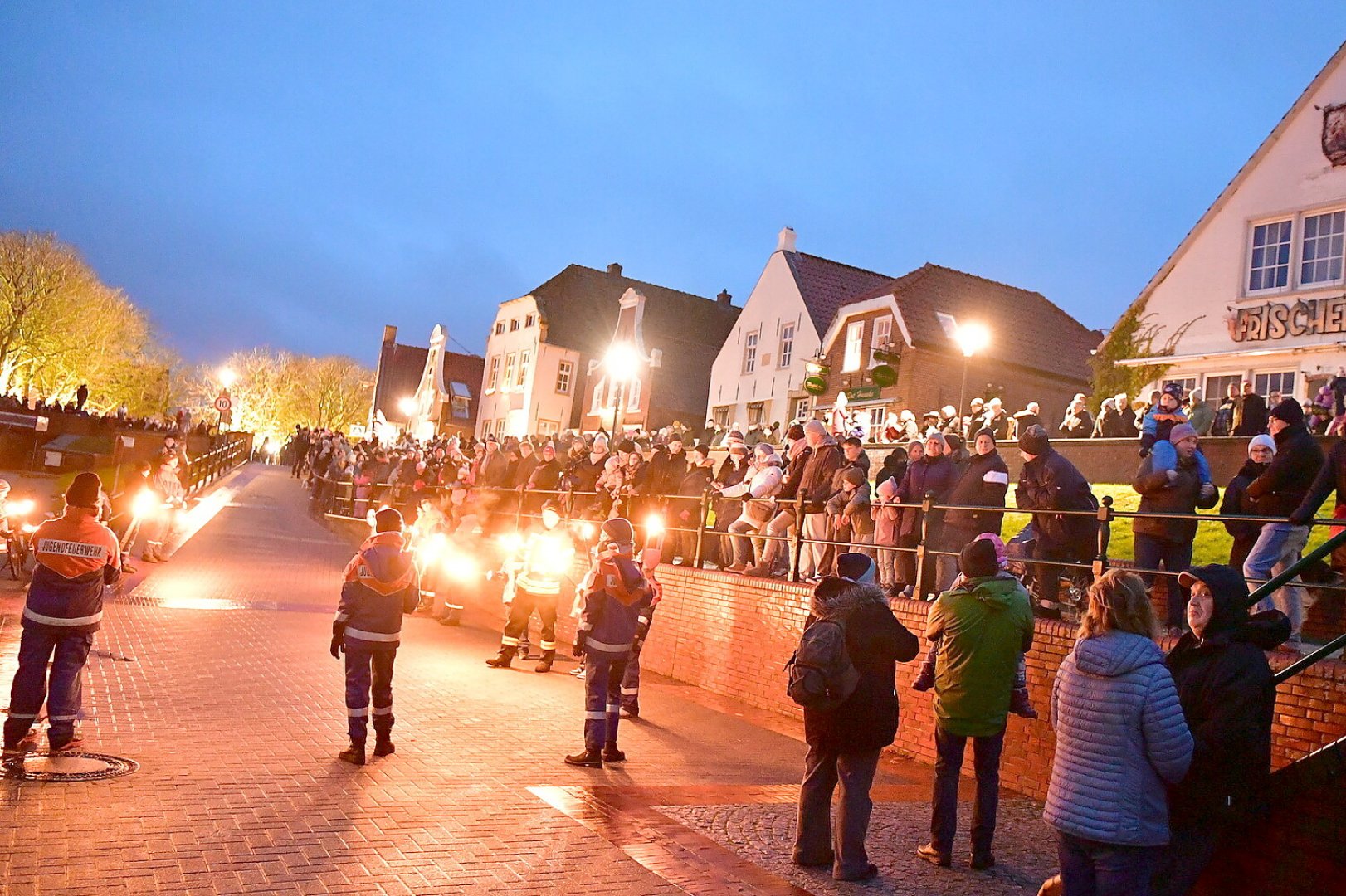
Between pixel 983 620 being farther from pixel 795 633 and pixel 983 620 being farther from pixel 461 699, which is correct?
pixel 461 699

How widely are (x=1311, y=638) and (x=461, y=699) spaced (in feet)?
25.7

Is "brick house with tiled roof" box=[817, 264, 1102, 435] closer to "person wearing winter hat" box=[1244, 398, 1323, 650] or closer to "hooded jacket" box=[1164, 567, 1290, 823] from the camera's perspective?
"person wearing winter hat" box=[1244, 398, 1323, 650]

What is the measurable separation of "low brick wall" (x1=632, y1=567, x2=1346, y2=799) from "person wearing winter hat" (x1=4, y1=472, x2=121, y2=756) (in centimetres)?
706

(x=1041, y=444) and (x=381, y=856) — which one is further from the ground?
(x=1041, y=444)

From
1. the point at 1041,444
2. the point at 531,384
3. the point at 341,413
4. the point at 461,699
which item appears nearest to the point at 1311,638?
the point at 1041,444

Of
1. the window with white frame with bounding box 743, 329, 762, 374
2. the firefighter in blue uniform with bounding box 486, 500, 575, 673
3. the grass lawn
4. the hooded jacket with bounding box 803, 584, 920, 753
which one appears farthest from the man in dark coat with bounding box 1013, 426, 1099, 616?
the window with white frame with bounding box 743, 329, 762, 374

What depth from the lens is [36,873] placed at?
5.33 m

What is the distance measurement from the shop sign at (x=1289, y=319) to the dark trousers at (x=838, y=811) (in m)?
17.8

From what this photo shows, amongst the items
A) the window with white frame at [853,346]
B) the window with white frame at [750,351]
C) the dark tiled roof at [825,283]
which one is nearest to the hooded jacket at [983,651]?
the window with white frame at [853,346]

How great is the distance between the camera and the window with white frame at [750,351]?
42.2 meters

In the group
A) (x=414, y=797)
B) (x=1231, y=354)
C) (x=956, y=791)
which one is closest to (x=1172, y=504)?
(x=956, y=791)

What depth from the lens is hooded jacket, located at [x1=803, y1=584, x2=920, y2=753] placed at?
21.5ft

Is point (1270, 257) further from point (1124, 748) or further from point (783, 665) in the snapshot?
point (1124, 748)

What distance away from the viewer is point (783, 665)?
12.5m
